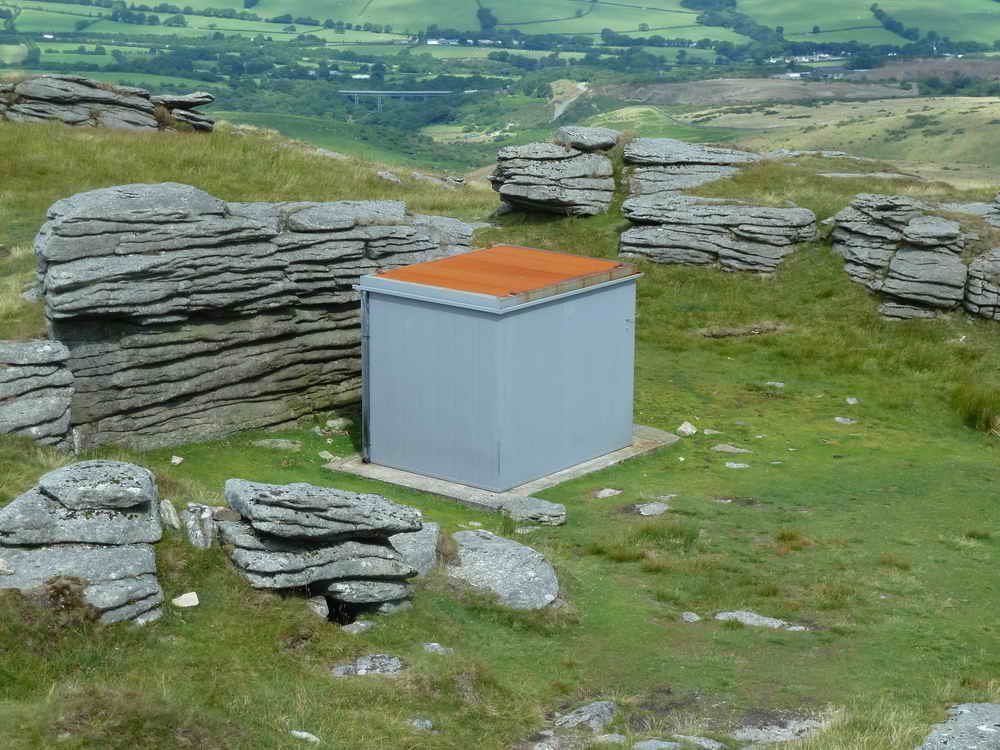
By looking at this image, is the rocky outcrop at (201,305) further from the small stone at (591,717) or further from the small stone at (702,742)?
the small stone at (702,742)

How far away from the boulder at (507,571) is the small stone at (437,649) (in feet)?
4.60

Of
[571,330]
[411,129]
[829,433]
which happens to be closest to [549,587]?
[571,330]

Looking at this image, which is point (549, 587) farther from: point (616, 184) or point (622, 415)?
point (616, 184)

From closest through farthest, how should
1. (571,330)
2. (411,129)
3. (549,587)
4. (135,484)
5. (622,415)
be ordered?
(135,484)
(549,587)
(571,330)
(622,415)
(411,129)

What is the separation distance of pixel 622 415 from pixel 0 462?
415 inches

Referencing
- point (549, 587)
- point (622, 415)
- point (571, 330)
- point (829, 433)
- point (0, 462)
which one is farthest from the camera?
point (829, 433)

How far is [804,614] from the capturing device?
630 inches

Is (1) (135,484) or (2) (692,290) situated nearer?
(1) (135,484)

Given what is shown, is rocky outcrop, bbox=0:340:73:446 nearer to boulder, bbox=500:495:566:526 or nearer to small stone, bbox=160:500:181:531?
small stone, bbox=160:500:181:531

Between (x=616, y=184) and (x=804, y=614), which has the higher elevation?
(x=616, y=184)

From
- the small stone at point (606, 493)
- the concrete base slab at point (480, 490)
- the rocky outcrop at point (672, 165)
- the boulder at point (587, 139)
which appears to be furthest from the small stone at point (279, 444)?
the boulder at point (587, 139)

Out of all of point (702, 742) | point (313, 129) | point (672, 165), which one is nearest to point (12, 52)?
point (313, 129)

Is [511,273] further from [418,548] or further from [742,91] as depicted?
[742,91]

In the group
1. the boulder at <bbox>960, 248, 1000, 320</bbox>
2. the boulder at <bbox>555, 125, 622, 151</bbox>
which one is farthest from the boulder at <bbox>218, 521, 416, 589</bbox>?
the boulder at <bbox>555, 125, 622, 151</bbox>
